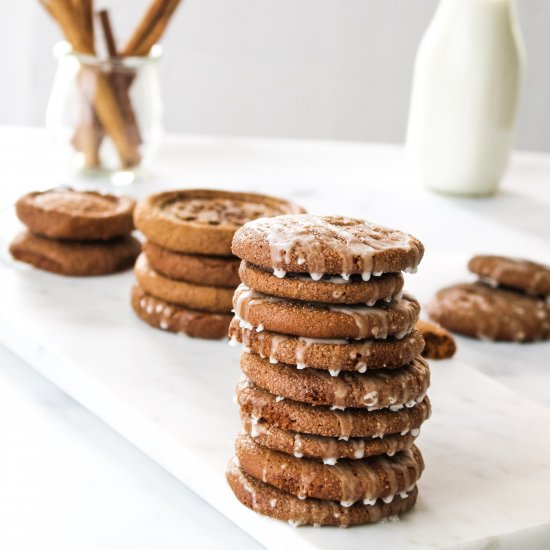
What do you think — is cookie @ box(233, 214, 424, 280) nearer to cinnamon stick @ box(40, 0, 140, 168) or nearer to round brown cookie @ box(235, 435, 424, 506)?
round brown cookie @ box(235, 435, 424, 506)

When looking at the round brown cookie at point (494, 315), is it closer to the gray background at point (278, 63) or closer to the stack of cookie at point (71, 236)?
the stack of cookie at point (71, 236)

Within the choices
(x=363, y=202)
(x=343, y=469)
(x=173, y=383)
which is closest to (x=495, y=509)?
(x=343, y=469)

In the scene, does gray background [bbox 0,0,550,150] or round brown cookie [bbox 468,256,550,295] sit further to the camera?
gray background [bbox 0,0,550,150]

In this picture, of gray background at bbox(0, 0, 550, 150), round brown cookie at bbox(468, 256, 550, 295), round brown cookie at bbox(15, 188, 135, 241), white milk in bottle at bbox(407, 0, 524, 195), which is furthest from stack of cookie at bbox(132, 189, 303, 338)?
gray background at bbox(0, 0, 550, 150)

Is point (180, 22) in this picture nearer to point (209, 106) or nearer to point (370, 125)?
point (209, 106)

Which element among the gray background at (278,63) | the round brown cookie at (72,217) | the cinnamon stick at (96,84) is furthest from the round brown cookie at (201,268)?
the gray background at (278,63)

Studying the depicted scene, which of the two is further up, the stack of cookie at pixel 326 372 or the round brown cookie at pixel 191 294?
the stack of cookie at pixel 326 372
